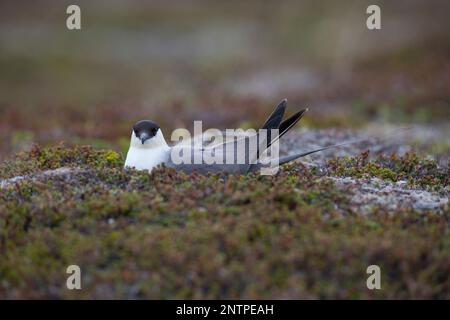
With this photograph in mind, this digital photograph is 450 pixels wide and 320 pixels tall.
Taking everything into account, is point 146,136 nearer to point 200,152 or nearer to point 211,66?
point 200,152

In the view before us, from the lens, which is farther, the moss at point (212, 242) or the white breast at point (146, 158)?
the white breast at point (146, 158)

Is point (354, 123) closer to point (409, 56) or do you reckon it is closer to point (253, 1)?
point (409, 56)

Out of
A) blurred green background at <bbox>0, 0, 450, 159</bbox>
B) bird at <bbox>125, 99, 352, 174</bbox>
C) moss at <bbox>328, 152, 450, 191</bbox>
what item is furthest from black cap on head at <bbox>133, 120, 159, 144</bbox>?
blurred green background at <bbox>0, 0, 450, 159</bbox>

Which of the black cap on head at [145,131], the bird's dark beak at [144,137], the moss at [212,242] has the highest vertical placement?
the black cap on head at [145,131]

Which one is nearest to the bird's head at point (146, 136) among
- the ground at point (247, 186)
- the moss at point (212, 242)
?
the ground at point (247, 186)

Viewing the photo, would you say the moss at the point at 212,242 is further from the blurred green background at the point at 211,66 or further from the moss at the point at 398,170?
the blurred green background at the point at 211,66

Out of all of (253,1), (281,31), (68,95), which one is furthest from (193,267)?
(253,1)

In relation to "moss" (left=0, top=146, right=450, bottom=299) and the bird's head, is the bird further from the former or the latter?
"moss" (left=0, top=146, right=450, bottom=299)

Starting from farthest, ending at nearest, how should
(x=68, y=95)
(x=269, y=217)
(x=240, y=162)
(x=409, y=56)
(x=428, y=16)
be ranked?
1. (x=428, y=16)
2. (x=68, y=95)
3. (x=409, y=56)
4. (x=240, y=162)
5. (x=269, y=217)

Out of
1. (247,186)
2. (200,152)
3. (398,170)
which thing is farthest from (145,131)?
(398,170)
